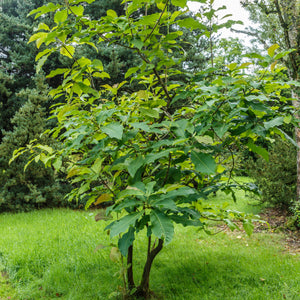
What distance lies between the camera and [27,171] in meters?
6.87

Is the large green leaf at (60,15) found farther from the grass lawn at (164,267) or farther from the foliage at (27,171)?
the foliage at (27,171)

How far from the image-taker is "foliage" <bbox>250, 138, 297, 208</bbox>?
215 inches

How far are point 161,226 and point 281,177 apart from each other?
5.49 metres

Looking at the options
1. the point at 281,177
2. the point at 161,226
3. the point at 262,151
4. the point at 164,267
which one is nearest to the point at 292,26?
the point at 281,177

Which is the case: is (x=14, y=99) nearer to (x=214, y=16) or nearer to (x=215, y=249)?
(x=215, y=249)

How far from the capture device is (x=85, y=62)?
1460 millimetres

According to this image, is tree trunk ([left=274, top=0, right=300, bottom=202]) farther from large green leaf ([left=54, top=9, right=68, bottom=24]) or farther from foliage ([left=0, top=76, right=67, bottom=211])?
foliage ([left=0, top=76, right=67, bottom=211])

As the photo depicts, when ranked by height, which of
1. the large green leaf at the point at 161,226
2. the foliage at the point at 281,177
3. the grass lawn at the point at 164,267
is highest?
the large green leaf at the point at 161,226

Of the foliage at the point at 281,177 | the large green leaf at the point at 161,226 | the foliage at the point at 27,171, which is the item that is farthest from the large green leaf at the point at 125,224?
the foliage at the point at 27,171

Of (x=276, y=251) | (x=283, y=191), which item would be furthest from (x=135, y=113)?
(x=283, y=191)

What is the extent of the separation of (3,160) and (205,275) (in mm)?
6079

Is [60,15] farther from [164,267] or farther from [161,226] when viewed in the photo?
[164,267]

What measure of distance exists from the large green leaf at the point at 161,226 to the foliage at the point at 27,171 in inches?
238

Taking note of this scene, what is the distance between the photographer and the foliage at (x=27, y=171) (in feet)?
21.7
